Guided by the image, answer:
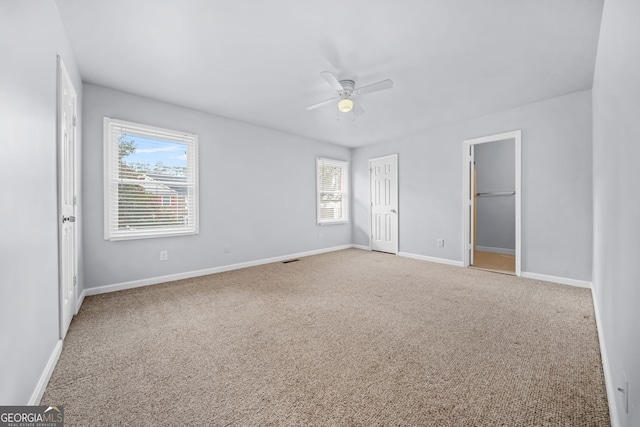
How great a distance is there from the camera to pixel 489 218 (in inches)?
249

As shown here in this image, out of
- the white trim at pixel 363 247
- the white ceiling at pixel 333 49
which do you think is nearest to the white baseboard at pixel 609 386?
the white ceiling at pixel 333 49

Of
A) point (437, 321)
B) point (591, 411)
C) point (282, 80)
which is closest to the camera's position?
point (591, 411)

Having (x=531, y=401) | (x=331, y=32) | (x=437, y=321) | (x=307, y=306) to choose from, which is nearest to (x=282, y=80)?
(x=331, y=32)

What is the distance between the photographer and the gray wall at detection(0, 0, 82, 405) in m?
1.21

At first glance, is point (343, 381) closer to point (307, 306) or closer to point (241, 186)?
point (307, 306)

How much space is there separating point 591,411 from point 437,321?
1.16m

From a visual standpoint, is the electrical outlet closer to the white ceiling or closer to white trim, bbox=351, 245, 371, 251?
the white ceiling

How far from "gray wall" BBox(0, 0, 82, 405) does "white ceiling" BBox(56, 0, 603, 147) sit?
0.67 m

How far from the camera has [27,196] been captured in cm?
148

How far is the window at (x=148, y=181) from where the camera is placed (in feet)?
11.3

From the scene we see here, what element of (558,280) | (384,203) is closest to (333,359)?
(558,280)

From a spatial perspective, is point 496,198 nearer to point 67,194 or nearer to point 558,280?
point 558,280

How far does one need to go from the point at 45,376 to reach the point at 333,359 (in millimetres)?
1762

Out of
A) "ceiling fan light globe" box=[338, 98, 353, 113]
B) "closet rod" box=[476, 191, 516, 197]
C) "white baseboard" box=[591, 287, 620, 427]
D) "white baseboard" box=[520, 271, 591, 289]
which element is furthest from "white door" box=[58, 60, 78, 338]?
"closet rod" box=[476, 191, 516, 197]
